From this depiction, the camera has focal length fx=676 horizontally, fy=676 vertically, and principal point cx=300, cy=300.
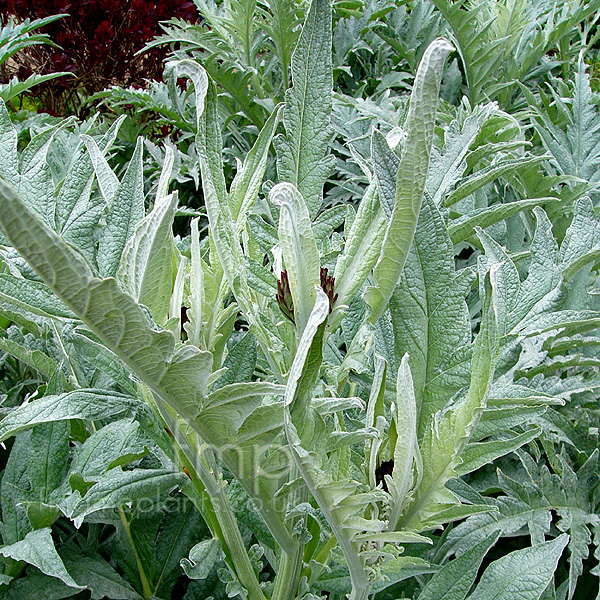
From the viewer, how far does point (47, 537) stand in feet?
2.15

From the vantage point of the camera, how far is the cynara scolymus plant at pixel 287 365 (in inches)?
19.3

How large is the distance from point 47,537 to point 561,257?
2.15ft

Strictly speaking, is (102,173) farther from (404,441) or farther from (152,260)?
(404,441)

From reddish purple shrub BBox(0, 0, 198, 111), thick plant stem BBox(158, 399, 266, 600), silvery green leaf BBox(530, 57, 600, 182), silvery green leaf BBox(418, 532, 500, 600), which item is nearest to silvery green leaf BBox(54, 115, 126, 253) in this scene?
thick plant stem BBox(158, 399, 266, 600)

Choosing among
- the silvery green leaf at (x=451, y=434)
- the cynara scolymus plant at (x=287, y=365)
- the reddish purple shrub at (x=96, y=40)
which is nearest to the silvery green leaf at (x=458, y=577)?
the cynara scolymus plant at (x=287, y=365)

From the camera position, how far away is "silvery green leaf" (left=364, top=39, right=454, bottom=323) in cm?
45

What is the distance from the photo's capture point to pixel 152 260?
0.52 meters

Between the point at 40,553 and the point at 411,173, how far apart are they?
487 mm

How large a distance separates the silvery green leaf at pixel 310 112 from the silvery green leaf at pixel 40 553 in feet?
1.34

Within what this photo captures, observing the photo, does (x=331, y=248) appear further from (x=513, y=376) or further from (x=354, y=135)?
(x=354, y=135)

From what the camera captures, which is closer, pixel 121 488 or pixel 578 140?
pixel 121 488

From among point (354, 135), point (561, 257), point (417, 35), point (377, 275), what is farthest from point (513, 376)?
point (417, 35)

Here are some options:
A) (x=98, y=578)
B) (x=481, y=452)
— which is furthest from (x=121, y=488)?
(x=481, y=452)

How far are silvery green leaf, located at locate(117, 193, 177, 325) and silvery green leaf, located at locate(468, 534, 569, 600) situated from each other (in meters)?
0.42
